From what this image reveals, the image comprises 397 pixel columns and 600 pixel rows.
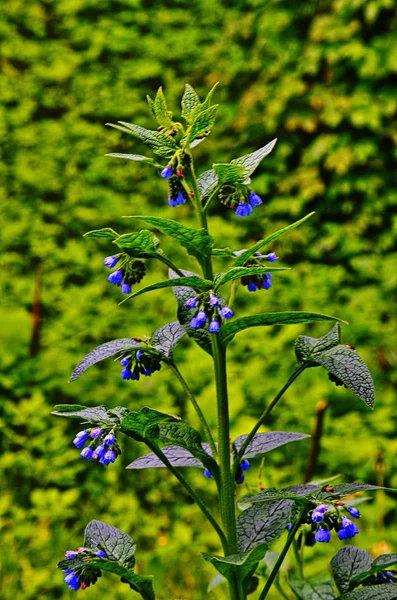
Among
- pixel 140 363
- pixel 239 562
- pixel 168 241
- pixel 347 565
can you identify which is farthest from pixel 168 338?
pixel 168 241

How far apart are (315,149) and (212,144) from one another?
73cm

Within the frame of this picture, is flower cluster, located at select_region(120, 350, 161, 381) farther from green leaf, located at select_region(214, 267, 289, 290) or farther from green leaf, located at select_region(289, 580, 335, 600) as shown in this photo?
green leaf, located at select_region(289, 580, 335, 600)

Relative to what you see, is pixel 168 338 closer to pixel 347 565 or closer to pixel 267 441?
pixel 267 441

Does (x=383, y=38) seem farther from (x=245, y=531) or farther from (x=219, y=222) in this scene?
(x=245, y=531)

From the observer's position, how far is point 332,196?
10.3 ft

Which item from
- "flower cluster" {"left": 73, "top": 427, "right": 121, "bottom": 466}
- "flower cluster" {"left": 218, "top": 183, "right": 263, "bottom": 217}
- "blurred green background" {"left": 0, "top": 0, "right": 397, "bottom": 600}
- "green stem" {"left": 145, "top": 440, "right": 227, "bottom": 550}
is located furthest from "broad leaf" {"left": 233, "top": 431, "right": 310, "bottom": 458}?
"blurred green background" {"left": 0, "top": 0, "right": 397, "bottom": 600}

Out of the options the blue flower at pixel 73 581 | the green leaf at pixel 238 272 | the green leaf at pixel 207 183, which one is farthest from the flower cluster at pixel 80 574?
the green leaf at pixel 207 183

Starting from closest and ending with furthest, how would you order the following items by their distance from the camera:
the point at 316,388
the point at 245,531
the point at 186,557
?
the point at 245,531 < the point at 186,557 < the point at 316,388

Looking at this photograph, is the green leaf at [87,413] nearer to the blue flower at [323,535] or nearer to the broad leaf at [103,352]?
the broad leaf at [103,352]

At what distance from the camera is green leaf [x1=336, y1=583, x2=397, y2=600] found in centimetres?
80

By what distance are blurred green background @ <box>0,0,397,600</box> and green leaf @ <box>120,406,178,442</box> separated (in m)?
0.98

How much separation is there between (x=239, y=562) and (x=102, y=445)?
0.21 m

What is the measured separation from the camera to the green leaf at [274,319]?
0.70m

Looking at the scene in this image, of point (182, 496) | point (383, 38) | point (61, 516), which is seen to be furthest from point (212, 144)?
point (61, 516)
